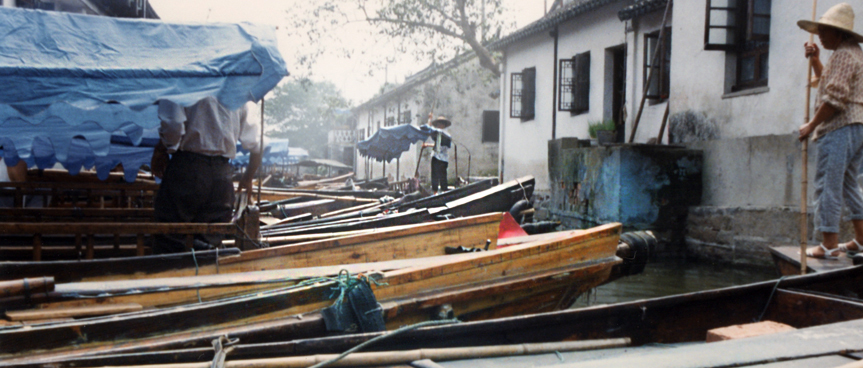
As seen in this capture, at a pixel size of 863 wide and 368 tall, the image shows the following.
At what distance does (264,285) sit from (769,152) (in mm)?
6771

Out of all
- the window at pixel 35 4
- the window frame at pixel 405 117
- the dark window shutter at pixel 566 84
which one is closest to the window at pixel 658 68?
the dark window shutter at pixel 566 84

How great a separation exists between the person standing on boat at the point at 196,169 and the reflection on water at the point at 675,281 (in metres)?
3.92

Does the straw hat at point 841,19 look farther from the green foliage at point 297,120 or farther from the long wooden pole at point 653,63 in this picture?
the green foliage at point 297,120

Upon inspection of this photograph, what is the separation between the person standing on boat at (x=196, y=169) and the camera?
137 inches

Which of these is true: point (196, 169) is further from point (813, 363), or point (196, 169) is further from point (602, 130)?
point (602, 130)

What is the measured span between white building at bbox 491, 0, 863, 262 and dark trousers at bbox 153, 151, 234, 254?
616 cm

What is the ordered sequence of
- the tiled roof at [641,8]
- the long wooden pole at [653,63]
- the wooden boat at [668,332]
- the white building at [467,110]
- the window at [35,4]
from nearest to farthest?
the wooden boat at [668,332]
the window at [35,4]
the long wooden pole at [653,63]
the tiled roof at [641,8]
the white building at [467,110]

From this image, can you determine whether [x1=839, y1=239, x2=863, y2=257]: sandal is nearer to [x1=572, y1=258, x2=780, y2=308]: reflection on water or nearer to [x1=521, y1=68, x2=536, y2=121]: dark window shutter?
[x1=572, y1=258, x2=780, y2=308]: reflection on water

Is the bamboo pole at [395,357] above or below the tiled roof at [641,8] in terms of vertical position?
below

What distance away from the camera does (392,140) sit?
14547 mm

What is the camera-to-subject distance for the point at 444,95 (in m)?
22.3

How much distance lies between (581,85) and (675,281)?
6533 mm

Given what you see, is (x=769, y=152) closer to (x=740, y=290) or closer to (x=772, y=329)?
(x=740, y=290)

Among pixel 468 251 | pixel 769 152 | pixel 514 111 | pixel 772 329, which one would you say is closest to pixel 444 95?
pixel 514 111
